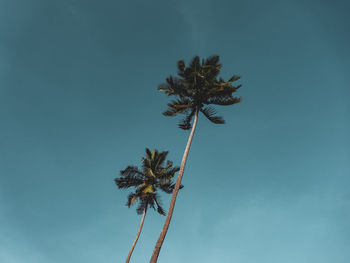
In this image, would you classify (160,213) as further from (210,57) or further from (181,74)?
(210,57)

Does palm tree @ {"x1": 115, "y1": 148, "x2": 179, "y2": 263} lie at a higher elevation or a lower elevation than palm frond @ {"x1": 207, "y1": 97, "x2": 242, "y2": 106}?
lower

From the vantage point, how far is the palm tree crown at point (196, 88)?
56.5 ft

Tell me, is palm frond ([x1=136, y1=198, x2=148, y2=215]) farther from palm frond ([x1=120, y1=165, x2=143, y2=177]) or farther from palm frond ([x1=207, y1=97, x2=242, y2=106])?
palm frond ([x1=207, y1=97, x2=242, y2=106])

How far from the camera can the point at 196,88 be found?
17.7 m

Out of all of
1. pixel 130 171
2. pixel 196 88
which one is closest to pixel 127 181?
pixel 130 171

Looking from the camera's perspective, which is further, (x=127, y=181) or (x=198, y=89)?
(x=127, y=181)

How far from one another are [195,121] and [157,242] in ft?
27.7

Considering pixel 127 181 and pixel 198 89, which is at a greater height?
pixel 198 89

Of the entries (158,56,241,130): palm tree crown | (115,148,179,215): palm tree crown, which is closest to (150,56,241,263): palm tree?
(158,56,241,130): palm tree crown

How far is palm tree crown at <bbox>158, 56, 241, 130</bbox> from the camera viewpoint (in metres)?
17.2

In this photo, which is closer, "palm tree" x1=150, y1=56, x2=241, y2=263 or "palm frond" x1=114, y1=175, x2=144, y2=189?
"palm tree" x1=150, y1=56, x2=241, y2=263

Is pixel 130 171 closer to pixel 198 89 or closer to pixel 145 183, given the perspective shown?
pixel 145 183

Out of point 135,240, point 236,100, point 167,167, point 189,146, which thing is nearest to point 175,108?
point 189,146

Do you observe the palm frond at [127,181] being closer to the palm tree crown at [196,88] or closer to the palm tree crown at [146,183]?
Result: the palm tree crown at [146,183]
